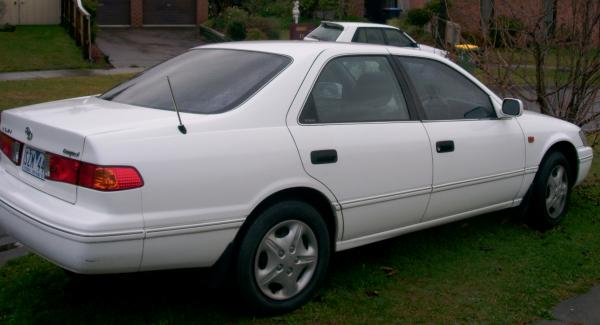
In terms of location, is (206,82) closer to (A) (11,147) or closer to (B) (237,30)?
(A) (11,147)

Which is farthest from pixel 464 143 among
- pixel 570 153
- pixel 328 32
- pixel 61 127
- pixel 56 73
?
pixel 56 73

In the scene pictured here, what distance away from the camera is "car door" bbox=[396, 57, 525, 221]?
5.36m

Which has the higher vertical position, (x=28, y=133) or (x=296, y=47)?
(x=296, y=47)

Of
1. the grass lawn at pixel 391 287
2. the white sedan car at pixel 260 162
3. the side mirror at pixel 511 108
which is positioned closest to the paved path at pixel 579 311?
the grass lawn at pixel 391 287

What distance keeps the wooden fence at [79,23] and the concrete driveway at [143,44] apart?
2.78 feet

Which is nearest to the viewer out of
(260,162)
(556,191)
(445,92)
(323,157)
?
(260,162)

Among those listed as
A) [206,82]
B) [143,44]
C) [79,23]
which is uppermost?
[206,82]

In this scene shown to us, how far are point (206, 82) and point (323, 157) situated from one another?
0.87 m

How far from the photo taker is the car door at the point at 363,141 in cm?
464

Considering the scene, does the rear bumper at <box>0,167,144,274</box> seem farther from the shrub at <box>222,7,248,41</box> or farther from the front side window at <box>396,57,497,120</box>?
the shrub at <box>222,7,248,41</box>

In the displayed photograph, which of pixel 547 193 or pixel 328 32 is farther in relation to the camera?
pixel 328 32

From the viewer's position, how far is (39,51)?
21.2m

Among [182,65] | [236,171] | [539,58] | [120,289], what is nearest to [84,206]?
[236,171]

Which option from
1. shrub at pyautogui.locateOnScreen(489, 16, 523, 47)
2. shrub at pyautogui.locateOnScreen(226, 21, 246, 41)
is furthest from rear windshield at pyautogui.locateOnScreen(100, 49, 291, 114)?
shrub at pyautogui.locateOnScreen(226, 21, 246, 41)
